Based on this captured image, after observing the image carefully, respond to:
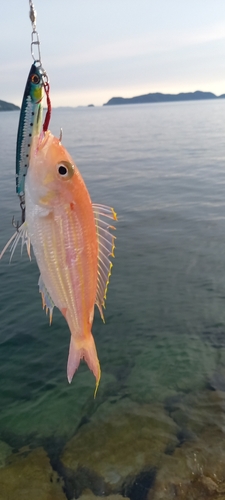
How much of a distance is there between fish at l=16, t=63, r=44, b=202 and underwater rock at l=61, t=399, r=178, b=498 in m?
6.07

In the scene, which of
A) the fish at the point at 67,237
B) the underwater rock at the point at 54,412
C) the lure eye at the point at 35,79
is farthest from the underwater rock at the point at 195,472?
the lure eye at the point at 35,79

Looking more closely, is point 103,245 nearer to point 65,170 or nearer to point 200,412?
point 65,170

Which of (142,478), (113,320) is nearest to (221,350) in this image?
(113,320)

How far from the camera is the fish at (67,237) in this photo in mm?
3512

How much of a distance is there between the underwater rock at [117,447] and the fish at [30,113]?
Answer: 239 inches

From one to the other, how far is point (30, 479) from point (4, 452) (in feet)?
3.07

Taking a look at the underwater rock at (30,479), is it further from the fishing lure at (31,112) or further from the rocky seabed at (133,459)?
the fishing lure at (31,112)

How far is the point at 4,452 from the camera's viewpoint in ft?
26.3

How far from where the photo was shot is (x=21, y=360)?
1058 cm

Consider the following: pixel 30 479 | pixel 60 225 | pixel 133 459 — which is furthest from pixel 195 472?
pixel 60 225

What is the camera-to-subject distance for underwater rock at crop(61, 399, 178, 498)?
7242 millimetres

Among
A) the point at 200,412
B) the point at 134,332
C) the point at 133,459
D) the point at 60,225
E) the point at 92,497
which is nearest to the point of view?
the point at 60,225

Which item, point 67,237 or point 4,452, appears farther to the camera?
point 4,452

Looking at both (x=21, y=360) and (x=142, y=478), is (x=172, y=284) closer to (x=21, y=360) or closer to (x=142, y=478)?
(x=21, y=360)
